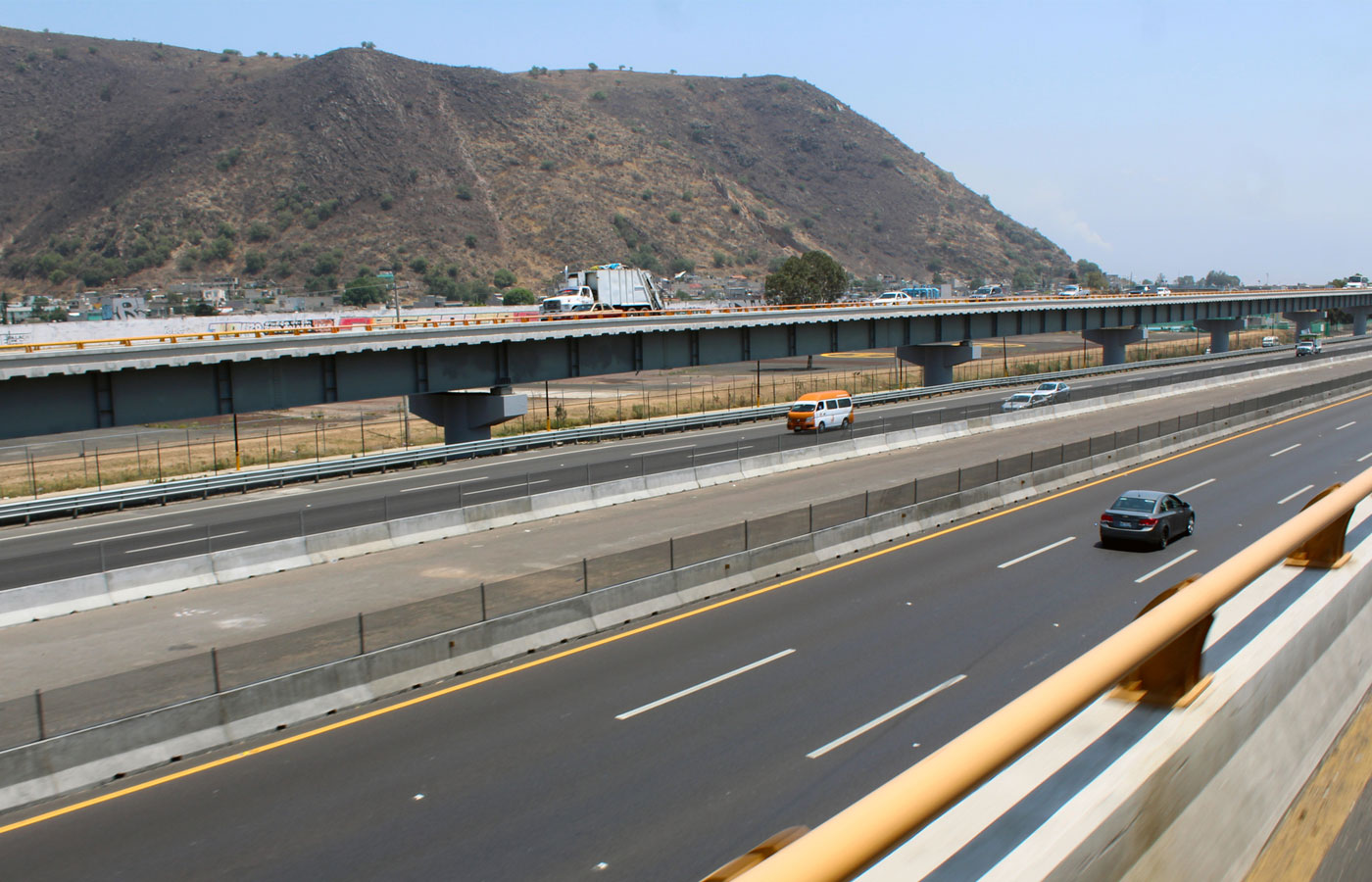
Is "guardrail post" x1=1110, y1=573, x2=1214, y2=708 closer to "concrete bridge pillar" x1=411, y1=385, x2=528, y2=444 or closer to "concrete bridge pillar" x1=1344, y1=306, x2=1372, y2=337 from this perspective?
"concrete bridge pillar" x1=411, y1=385, x2=528, y2=444

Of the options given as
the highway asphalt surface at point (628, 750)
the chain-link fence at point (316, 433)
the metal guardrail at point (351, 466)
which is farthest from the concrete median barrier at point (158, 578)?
the chain-link fence at point (316, 433)

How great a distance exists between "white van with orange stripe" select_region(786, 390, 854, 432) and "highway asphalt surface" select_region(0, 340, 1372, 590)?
198 cm

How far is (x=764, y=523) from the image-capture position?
2398cm

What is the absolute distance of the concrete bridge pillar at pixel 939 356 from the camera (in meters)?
76.1

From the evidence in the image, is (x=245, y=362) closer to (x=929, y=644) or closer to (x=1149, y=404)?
(x=929, y=644)

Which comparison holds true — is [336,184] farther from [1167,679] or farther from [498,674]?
[1167,679]

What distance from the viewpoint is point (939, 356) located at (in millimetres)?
76562

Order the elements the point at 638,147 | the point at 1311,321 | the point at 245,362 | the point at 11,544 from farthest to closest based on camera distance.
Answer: the point at 638,147
the point at 1311,321
the point at 245,362
the point at 11,544

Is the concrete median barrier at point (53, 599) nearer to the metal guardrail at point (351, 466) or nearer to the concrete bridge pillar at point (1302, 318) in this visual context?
the metal guardrail at point (351, 466)

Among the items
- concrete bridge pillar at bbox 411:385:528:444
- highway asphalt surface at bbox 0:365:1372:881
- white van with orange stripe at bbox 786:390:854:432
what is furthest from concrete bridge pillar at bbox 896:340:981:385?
highway asphalt surface at bbox 0:365:1372:881

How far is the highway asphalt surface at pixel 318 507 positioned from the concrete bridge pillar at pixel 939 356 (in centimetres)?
2489

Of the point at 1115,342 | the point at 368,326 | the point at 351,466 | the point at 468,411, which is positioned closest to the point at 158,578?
the point at 351,466

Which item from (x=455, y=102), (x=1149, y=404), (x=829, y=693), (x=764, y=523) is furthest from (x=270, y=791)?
(x=455, y=102)

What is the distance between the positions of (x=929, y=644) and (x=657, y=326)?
135 feet
